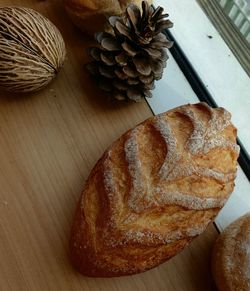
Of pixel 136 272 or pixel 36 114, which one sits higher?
pixel 36 114

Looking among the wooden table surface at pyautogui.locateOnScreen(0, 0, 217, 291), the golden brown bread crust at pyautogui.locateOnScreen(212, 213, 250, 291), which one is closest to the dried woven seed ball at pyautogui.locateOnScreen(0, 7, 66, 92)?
the wooden table surface at pyautogui.locateOnScreen(0, 0, 217, 291)

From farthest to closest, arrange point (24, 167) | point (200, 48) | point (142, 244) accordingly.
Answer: point (200, 48), point (24, 167), point (142, 244)

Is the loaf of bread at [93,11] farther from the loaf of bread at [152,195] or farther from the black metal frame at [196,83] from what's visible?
the loaf of bread at [152,195]

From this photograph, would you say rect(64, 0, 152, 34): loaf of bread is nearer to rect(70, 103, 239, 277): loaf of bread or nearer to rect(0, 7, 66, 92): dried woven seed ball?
rect(0, 7, 66, 92): dried woven seed ball

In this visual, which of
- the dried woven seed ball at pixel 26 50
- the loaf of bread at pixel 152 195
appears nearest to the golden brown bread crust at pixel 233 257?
the loaf of bread at pixel 152 195

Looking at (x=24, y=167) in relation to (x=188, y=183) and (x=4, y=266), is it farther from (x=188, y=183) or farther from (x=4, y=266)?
(x=188, y=183)

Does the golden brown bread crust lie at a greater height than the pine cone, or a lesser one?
lesser

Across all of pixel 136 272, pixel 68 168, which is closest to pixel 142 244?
pixel 136 272

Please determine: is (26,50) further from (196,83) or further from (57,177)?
(196,83)
